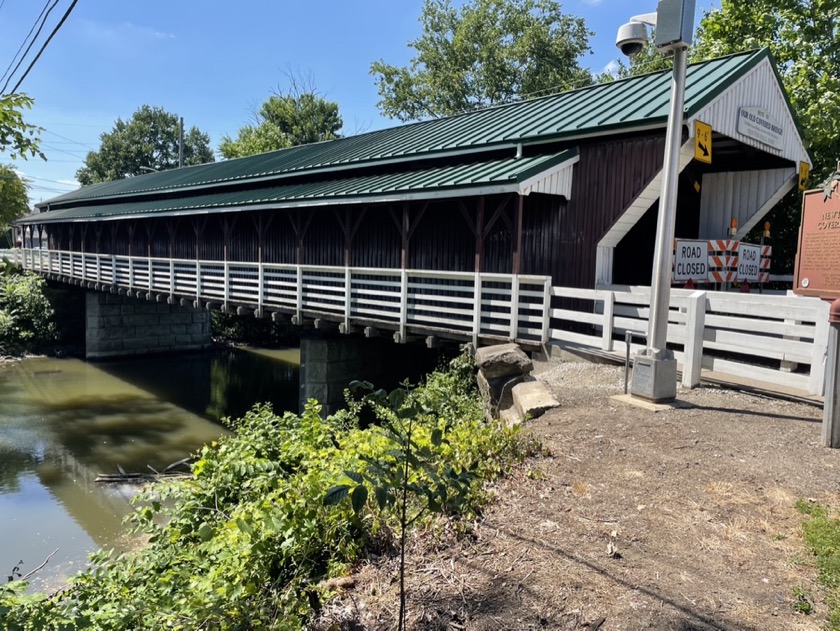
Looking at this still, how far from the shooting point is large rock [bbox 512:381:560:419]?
6818 mm

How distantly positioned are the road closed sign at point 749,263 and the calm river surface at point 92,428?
1274cm

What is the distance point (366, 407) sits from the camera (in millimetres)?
14594

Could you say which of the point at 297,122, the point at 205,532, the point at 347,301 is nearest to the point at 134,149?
the point at 297,122

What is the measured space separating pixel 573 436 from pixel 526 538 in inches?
81.6

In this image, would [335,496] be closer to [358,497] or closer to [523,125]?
[358,497]

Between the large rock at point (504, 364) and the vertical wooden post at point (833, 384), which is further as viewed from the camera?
the large rock at point (504, 364)

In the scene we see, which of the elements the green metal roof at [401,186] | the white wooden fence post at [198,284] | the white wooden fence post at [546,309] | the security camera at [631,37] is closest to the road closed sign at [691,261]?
the green metal roof at [401,186]

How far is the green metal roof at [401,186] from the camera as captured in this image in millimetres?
10297

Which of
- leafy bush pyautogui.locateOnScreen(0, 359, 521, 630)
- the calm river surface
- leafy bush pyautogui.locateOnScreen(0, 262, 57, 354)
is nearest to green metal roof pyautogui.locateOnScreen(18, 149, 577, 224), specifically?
leafy bush pyautogui.locateOnScreen(0, 359, 521, 630)

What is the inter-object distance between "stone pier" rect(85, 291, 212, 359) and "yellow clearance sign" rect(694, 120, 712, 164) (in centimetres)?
2286

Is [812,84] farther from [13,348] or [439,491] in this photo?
[13,348]

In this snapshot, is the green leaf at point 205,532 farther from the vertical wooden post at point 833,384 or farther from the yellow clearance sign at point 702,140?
the yellow clearance sign at point 702,140

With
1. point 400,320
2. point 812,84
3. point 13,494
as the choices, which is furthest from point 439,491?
point 812,84

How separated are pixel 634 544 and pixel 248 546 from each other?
8.56ft
